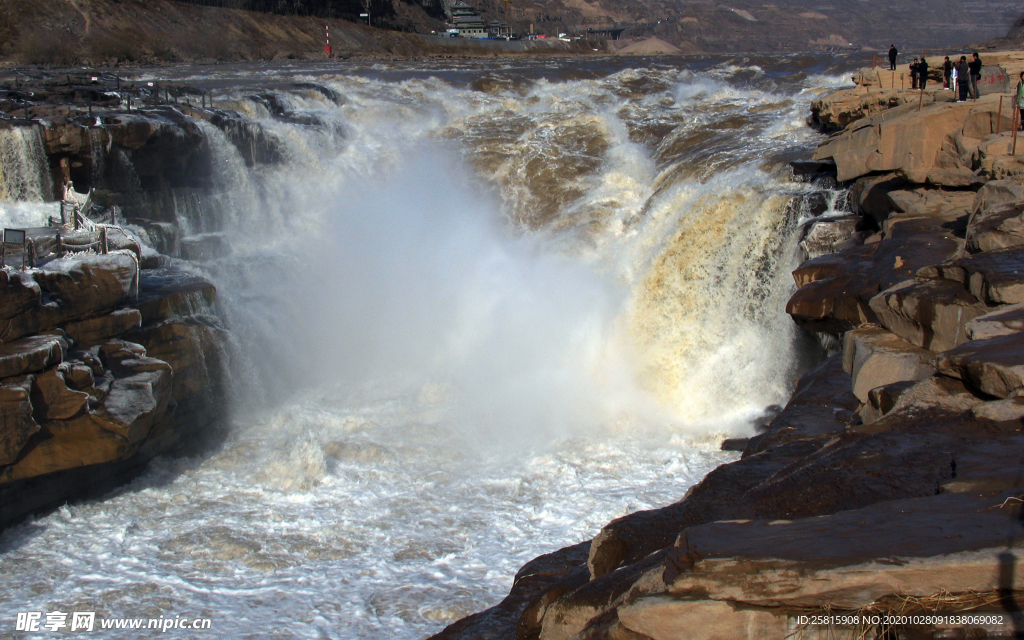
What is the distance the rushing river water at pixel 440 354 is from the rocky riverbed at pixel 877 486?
227 cm

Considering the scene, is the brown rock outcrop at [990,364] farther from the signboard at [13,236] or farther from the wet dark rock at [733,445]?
the signboard at [13,236]

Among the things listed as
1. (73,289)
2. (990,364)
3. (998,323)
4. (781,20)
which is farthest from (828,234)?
(781,20)

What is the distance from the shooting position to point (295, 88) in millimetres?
24281

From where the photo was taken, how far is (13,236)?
10.6 m

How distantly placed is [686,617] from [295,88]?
23233mm

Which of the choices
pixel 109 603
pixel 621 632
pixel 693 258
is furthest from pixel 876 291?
pixel 109 603

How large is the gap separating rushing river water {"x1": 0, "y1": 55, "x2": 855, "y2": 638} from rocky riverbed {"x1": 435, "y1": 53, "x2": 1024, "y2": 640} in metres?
2.27

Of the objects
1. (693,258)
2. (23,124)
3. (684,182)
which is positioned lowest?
(693,258)

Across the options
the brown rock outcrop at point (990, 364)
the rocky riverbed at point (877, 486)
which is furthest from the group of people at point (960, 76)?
the brown rock outcrop at point (990, 364)

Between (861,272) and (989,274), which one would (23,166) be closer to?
(861,272)

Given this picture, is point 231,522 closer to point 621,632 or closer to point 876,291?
point 621,632

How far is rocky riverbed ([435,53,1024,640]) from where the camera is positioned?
3.71m

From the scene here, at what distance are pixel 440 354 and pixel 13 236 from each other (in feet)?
24.9

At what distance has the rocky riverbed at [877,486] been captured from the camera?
371 centimetres
